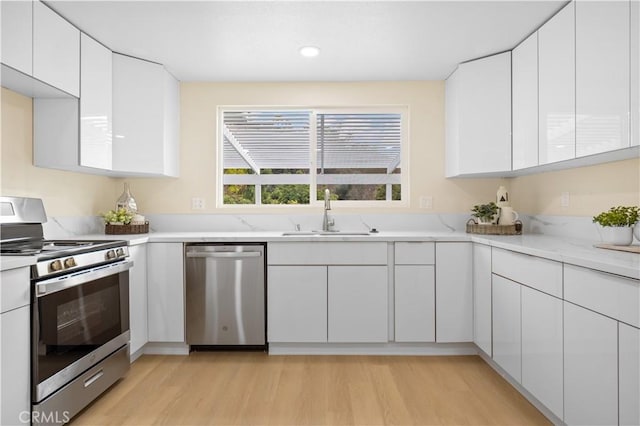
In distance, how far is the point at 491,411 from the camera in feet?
6.50

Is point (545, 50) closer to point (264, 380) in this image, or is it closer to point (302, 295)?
point (302, 295)

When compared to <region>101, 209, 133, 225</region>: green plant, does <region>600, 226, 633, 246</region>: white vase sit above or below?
below

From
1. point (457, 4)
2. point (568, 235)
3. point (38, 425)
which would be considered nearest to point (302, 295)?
point (38, 425)

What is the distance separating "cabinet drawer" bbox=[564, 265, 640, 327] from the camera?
1.30 m

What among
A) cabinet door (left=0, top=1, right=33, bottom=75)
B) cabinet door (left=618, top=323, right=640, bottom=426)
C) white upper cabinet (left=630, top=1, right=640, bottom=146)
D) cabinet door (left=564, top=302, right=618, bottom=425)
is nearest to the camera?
cabinet door (left=618, top=323, right=640, bottom=426)

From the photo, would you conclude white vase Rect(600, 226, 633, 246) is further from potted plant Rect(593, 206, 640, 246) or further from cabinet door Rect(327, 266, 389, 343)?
cabinet door Rect(327, 266, 389, 343)

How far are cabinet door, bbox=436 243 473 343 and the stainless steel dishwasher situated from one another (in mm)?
1292

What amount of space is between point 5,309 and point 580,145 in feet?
9.17

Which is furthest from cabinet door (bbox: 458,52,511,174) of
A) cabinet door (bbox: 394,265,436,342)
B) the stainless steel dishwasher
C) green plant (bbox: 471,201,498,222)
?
the stainless steel dishwasher

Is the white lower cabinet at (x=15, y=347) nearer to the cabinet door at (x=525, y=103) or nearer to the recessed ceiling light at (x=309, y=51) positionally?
the recessed ceiling light at (x=309, y=51)

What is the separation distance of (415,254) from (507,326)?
0.76 meters

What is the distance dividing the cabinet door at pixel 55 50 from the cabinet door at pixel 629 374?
118 inches

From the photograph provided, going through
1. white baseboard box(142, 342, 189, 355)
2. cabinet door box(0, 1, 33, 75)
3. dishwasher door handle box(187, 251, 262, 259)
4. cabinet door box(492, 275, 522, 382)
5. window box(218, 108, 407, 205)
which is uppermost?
cabinet door box(0, 1, 33, 75)

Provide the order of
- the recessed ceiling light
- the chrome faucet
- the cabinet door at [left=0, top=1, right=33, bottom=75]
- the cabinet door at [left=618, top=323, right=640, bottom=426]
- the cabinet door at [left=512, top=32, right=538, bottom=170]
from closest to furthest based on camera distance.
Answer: the cabinet door at [left=618, top=323, right=640, bottom=426] → the cabinet door at [left=0, top=1, right=33, bottom=75] → the cabinet door at [left=512, top=32, right=538, bottom=170] → the recessed ceiling light → the chrome faucet
